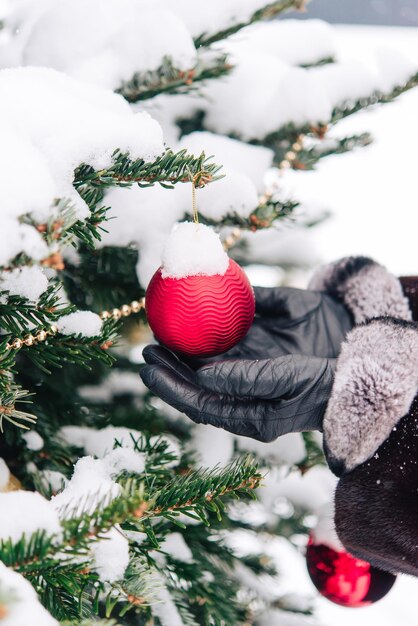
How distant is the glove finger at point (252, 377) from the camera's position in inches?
27.2

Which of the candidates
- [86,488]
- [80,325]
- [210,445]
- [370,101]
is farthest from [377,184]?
[86,488]

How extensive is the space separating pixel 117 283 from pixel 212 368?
258 millimetres

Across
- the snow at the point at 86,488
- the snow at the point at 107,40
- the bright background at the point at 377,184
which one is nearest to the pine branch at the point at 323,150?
the snow at the point at 107,40

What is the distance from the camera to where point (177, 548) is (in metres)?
0.81

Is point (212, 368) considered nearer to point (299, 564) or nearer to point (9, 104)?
point (9, 104)

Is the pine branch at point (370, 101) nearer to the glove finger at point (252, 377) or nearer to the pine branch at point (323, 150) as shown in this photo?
the pine branch at point (323, 150)

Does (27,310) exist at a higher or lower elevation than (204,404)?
higher

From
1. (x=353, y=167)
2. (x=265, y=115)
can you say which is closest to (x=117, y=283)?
(x=265, y=115)

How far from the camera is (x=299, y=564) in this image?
61.8 inches

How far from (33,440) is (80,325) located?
0.19 m

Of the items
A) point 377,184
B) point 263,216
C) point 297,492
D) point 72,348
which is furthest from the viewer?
point 377,184

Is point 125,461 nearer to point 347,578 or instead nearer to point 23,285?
point 23,285

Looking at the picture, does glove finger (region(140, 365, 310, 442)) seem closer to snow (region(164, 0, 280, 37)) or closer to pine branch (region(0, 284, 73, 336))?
pine branch (region(0, 284, 73, 336))

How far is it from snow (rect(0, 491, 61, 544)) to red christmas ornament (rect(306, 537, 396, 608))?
0.51 meters
